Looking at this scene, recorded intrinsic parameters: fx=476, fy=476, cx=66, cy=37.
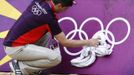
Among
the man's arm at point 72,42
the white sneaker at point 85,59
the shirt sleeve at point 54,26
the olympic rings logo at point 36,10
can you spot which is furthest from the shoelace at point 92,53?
the olympic rings logo at point 36,10

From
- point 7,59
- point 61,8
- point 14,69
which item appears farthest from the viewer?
point 7,59

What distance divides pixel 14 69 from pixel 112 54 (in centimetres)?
93

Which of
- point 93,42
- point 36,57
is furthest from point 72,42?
point 36,57

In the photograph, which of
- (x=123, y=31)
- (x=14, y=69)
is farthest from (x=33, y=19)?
(x=123, y=31)

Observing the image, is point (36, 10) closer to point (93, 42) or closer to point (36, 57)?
point (36, 57)

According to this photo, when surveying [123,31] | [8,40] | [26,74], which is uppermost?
[123,31]

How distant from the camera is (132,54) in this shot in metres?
4.28

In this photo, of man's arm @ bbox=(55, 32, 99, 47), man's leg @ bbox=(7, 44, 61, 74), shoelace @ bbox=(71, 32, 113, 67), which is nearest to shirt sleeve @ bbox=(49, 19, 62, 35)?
man's arm @ bbox=(55, 32, 99, 47)

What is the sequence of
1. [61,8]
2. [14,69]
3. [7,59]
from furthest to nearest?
1. [7,59]
2. [14,69]
3. [61,8]

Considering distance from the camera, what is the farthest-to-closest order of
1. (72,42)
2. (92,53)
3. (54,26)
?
1. (92,53)
2. (72,42)
3. (54,26)

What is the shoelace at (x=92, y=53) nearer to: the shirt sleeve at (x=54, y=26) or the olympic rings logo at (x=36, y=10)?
the shirt sleeve at (x=54, y=26)

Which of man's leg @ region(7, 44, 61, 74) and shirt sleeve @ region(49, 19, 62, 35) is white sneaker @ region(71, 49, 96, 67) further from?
shirt sleeve @ region(49, 19, 62, 35)

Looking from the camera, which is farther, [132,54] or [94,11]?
[94,11]

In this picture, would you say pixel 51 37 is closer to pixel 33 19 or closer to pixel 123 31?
pixel 33 19
